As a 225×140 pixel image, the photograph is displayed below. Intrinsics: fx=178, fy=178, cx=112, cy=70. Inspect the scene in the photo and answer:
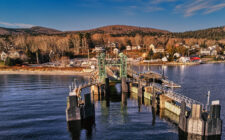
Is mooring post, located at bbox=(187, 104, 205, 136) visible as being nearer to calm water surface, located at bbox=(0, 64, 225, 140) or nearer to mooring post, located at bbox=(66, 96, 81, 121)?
calm water surface, located at bbox=(0, 64, 225, 140)

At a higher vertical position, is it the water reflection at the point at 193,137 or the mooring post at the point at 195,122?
the mooring post at the point at 195,122

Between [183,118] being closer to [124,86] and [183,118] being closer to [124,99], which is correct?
[124,99]

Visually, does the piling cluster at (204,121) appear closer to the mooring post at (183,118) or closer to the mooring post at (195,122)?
the mooring post at (195,122)

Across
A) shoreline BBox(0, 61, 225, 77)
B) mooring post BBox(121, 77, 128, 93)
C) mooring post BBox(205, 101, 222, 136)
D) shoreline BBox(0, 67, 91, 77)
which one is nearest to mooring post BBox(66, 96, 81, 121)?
mooring post BBox(205, 101, 222, 136)

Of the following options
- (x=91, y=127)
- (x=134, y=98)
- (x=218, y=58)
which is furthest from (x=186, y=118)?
(x=218, y=58)

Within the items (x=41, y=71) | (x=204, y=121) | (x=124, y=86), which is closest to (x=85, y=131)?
(x=204, y=121)

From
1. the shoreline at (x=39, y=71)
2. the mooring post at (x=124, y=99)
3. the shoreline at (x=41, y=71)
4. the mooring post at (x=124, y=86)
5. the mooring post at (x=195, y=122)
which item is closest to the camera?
the mooring post at (x=195, y=122)

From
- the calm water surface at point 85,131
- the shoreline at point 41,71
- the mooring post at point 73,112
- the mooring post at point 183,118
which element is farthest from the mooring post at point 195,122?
the shoreline at point 41,71

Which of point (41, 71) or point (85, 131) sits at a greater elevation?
point (41, 71)

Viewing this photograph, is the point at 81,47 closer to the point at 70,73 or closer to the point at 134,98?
the point at 70,73

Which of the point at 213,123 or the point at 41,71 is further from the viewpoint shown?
the point at 41,71

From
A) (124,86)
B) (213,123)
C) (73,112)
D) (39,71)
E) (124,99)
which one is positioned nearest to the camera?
(213,123)

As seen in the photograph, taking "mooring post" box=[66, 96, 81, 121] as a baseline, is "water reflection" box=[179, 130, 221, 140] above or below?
below

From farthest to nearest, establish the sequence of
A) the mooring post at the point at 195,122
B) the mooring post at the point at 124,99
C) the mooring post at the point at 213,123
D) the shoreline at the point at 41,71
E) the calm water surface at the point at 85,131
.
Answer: the shoreline at the point at 41,71 < the mooring post at the point at 124,99 < the calm water surface at the point at 85,131 < the mooring post at the point at 195,122 < the mooring post at the point at 213,123
